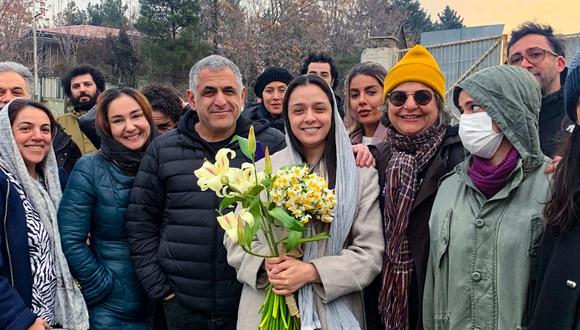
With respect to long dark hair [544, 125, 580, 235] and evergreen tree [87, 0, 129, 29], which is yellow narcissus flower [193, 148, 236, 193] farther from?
evergreen tree [87, 0, 129, 29]

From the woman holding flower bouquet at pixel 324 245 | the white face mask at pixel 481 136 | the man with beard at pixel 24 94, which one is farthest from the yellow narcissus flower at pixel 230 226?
the man with beard at pixel 24 94

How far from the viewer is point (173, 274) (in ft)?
11.1

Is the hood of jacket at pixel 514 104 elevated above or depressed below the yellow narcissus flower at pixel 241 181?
above

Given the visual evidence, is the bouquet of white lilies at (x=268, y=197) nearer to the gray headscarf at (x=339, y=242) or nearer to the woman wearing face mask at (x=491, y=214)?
the gray headscarf at (x=339, y=242)

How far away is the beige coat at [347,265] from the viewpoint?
2.76m

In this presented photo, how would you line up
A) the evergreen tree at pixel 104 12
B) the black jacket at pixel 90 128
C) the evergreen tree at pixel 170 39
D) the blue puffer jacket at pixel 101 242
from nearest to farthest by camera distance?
1. the blue puffer jacket at pixel 101 242
2. the black jacket at pixel 90 128
3. the evergreen tree at pixel 170 39
4. the evergreen tree at pixel 104 12

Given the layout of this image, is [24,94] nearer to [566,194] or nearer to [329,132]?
[329,132]

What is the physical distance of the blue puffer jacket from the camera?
3.41m

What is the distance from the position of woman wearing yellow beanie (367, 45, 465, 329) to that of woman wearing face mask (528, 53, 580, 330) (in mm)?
674

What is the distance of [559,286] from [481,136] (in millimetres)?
761

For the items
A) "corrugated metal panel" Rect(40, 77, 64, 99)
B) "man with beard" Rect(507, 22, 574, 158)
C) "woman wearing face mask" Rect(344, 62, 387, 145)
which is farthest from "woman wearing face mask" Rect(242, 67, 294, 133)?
"corrugated metal panel" Rect(40, 77, 64, 99)

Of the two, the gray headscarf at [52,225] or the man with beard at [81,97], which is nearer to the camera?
the gray headscarf at [52,225]

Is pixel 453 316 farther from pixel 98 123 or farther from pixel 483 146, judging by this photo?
pixel 98 123

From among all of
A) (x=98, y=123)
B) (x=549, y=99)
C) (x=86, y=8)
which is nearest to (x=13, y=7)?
(x=98, y=123)
